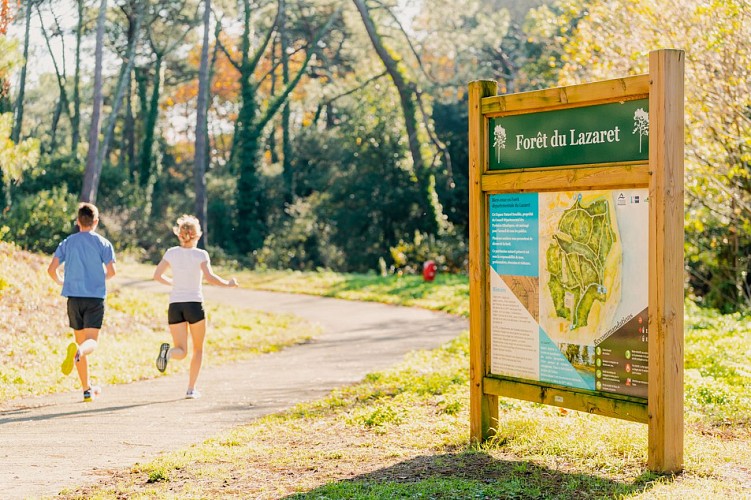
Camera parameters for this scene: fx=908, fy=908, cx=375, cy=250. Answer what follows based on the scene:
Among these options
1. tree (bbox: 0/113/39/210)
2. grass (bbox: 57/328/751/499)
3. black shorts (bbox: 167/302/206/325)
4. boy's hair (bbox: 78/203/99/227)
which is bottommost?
grass (bbox: 57/328/751/499)

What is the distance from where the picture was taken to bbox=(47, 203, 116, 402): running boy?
889 centimetres

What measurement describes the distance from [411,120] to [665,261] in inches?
1041

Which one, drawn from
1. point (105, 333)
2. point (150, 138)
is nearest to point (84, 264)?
point (105, 333)

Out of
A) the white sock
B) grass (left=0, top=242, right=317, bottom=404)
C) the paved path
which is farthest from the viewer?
grass (left=0, top=242, right=317, bottom=404)

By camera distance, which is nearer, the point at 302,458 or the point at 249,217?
the point at 302,458

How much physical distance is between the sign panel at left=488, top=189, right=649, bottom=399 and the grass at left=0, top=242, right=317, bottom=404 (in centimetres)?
529

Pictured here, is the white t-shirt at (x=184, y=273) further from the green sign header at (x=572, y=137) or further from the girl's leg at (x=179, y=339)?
the green sign header at (x=572, y=137)

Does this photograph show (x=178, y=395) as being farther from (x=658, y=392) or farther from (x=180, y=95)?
(x=180, y=95)

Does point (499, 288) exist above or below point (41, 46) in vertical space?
below

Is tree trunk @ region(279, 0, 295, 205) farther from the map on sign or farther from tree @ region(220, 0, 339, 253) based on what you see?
the map on sign

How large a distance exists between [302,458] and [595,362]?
210 cm

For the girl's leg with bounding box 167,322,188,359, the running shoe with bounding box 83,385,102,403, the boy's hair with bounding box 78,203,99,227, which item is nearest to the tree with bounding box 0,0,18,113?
the boy's hair with bounding box 78,203,99,227

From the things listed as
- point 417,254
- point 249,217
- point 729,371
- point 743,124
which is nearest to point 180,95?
point 249,217

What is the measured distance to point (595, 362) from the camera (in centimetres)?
589
